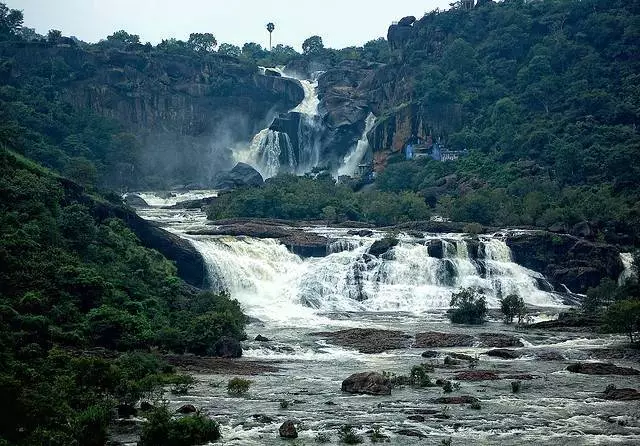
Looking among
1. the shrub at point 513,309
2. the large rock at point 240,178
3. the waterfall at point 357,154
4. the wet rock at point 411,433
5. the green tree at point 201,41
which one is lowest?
the wet rock at point 411,433

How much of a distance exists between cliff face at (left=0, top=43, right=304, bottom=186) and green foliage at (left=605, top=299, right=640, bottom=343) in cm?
7306

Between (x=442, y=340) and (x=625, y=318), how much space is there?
8138 mm

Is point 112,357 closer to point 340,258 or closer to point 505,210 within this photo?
point 340,258

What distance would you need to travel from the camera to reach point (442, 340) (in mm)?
38344

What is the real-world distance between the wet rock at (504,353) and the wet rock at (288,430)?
48.0 ft

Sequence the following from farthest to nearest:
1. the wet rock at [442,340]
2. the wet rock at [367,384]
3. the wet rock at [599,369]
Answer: the wet rock at [442,340] < the wet rock at [599,369] < the wet rock at [367,384]

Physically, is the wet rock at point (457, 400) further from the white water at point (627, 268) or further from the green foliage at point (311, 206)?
the green foliage at point (311, 206)

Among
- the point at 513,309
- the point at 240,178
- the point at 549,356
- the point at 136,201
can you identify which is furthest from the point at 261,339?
the point at 240,178

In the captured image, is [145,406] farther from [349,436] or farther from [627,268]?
[627,268]

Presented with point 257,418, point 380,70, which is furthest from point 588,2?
point 257,418

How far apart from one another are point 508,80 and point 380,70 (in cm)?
1891

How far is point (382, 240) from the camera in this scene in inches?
2192

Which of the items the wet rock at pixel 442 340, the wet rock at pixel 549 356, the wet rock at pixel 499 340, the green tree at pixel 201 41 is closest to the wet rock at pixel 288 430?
the wet rock at pixel 549 356

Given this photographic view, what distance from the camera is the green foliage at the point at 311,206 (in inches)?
2832
